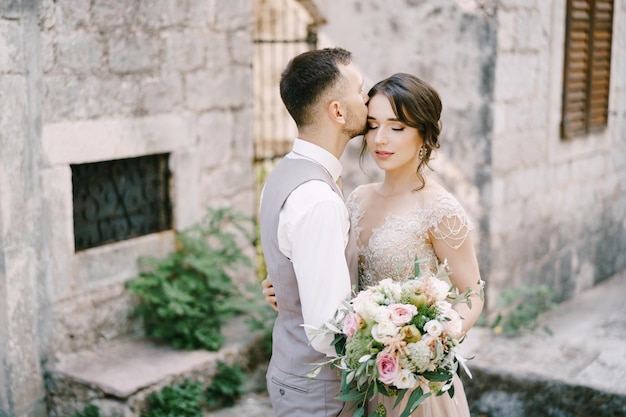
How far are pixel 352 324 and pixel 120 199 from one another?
2.67m

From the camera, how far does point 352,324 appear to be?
2.26 metres

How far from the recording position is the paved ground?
4012 millimetres

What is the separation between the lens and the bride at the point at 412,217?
2672 mm

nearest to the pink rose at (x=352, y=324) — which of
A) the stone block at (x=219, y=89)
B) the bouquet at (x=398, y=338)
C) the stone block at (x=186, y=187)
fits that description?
the bouquet at (x=398, y=338)

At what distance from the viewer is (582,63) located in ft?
21.0

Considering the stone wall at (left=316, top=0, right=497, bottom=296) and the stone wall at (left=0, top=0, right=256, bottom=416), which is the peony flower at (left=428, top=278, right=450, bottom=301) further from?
the stone wall at (left=316, top=0, right=497, bottom=296)

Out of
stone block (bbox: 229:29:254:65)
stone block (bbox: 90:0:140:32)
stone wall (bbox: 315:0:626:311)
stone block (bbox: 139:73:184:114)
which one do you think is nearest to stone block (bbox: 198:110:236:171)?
stone block (bbox: 139:73:184:114)

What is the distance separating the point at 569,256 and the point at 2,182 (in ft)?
15.2

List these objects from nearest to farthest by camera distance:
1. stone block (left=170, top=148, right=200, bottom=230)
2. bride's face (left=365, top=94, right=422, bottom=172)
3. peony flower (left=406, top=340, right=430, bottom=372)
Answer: peony flower (left=406, top=340, right=430, bottom=372), bride's face (left=365, top=94, right=422, bottom=172), stone block (left=170, top=148, right=200, bottom=230)

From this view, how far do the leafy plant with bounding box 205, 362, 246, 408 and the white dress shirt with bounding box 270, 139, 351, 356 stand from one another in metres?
2.14

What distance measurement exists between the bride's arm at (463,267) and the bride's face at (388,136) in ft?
1.00

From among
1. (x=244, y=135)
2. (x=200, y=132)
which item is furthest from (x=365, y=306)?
(x=244, y=135)

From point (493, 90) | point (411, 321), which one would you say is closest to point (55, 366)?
point (411, 321)

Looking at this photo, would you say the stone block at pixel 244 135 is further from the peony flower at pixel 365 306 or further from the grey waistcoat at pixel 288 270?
the peony flower at pixel 365 306
